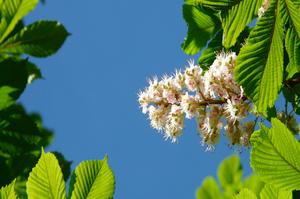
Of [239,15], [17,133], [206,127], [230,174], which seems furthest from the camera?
[230,174]

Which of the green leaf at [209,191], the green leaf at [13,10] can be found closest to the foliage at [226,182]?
the green leaf at [209,191]

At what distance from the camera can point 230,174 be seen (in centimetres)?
448

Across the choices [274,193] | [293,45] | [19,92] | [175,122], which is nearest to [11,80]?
[19,92]

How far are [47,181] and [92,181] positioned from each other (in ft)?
0.42

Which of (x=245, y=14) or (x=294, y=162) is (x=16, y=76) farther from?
(x=294, y=162)

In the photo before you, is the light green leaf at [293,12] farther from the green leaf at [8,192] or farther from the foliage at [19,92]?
the foliage at [19,92]

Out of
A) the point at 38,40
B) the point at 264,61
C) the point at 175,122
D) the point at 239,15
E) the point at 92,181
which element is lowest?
the point at 92,181

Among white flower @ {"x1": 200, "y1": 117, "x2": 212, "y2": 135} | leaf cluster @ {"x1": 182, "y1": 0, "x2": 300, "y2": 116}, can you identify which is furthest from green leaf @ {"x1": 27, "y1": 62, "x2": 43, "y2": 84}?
leaf cluster @ {"x1": 182, "y1": 0, "x2": 300, "y2": 116}

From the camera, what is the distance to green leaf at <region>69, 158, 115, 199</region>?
1.52m

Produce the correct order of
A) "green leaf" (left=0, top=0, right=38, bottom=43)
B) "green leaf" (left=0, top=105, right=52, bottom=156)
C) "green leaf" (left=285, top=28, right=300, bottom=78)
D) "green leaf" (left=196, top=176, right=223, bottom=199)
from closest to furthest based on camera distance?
"green leaf" (left=285, top=28, right=300, bottom=78) → "green leaf" (left=0, top=0, right=38, bottom=43) → "green leaf" (left=0, top=105, right=52, bottom=156) → "green leaf" (left=196, top=176, right=223, bottom=199)

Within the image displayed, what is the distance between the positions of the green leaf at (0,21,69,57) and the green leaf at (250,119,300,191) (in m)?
1.64

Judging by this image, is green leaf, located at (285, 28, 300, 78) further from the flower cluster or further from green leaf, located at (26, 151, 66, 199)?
green leaf, located at (26, 151, 66, 199)

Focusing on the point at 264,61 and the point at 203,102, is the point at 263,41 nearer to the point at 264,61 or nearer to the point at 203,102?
the point at 264,61

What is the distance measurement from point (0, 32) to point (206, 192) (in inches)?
83.7
